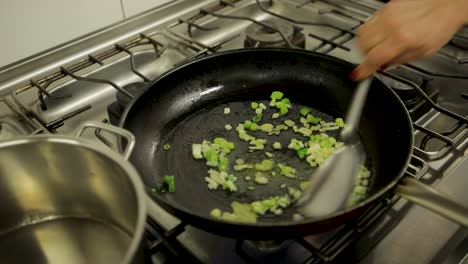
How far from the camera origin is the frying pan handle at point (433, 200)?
49cm

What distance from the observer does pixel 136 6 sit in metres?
1.00

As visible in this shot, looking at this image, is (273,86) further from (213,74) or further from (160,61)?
(160,61)

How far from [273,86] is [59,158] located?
0.44 m

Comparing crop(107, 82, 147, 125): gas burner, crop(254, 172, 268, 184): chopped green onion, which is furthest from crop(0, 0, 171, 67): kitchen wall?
crop(254, 172, 268, 184): chopped green onion

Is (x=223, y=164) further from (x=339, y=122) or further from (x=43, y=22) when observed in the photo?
(x=43, y=22)

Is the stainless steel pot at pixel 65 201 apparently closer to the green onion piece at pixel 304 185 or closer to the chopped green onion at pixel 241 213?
the chopped green onion at pixel 241 213

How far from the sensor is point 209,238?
24.2 inches

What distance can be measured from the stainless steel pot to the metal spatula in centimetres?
24

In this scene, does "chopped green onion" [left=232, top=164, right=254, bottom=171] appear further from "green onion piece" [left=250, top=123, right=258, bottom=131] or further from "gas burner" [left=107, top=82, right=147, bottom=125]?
"gas burner" [left=107, top=82, right=147, bottom=125]

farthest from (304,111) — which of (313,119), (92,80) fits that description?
(92,80)

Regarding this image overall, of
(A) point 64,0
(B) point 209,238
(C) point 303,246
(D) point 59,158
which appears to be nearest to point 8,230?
(D) point 59,158

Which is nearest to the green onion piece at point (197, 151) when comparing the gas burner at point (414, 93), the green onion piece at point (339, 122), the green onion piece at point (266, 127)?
the green onion piece at point (266, 127)

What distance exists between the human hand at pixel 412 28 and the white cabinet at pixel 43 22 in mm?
569

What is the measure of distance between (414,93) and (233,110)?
0.31 meters
